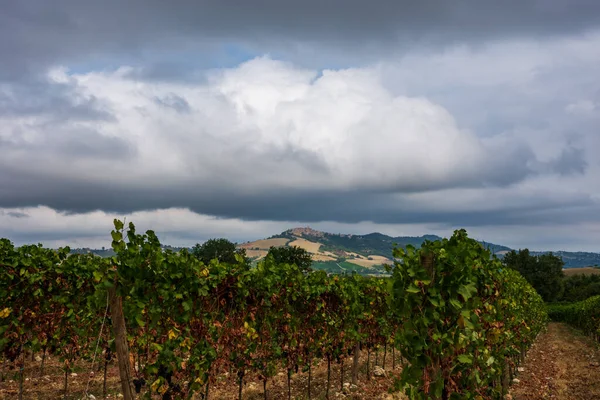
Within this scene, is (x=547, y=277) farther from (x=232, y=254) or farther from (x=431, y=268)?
(x=431, y=268)

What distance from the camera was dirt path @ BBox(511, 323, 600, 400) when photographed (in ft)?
44.1

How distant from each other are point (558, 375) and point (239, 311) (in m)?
15.5

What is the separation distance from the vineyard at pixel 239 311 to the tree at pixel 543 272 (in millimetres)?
70772

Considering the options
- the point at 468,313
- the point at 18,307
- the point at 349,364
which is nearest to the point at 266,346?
the point at 18,307

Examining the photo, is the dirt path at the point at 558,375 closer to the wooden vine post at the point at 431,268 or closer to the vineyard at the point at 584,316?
the vineyard at the point at 584,316

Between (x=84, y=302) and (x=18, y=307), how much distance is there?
1.39 meters

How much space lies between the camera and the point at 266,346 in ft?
34.4

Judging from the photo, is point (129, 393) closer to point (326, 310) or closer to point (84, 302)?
point (84, 302)

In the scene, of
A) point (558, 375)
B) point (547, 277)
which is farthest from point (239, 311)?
point (547, 277)

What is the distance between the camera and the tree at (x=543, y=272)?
7406 centimetres

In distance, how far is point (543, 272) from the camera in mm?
74812

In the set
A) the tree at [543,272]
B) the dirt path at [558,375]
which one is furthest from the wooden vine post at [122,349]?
the tree at [543,272]

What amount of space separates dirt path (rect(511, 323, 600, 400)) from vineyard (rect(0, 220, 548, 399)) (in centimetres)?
267

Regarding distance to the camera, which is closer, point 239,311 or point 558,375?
point 239,311
